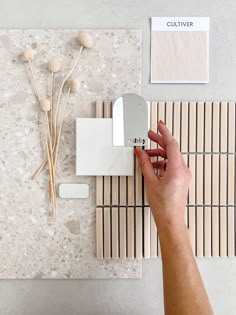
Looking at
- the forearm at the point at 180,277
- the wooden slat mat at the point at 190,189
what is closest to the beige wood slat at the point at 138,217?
the wooden slat mat at the point at 190,189

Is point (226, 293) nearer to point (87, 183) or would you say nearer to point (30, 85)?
point (87, 183)

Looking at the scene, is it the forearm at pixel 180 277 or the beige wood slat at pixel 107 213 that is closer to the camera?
the forearm at pixel 180 277

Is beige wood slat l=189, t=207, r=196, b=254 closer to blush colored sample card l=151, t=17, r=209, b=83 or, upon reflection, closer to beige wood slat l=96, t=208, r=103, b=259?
beige wood slat l=96, t=208, r=103, b=259

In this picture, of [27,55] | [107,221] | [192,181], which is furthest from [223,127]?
[27,55]

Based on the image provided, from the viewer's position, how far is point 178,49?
1.03m

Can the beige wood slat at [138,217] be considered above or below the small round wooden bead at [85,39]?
below

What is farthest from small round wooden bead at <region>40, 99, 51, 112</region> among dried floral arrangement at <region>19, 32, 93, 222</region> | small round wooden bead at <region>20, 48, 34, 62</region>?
small round wooden bead at <region>20, 48, 34, 62</region>

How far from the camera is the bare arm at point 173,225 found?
845 mm

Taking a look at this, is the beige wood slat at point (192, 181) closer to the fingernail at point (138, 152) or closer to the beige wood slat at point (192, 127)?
the beige wood slat at point (192, 127)

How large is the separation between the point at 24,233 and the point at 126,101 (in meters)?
0.42

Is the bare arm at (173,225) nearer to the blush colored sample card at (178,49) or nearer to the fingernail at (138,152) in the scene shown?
the fingernail at (138,152)

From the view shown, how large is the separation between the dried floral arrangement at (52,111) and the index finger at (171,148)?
24 centimetres

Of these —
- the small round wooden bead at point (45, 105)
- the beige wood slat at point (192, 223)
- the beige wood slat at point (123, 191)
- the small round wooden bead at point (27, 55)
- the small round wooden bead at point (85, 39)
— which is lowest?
the beige wood slat at point (192, 223)

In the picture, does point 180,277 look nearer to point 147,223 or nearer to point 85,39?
point 147,223
